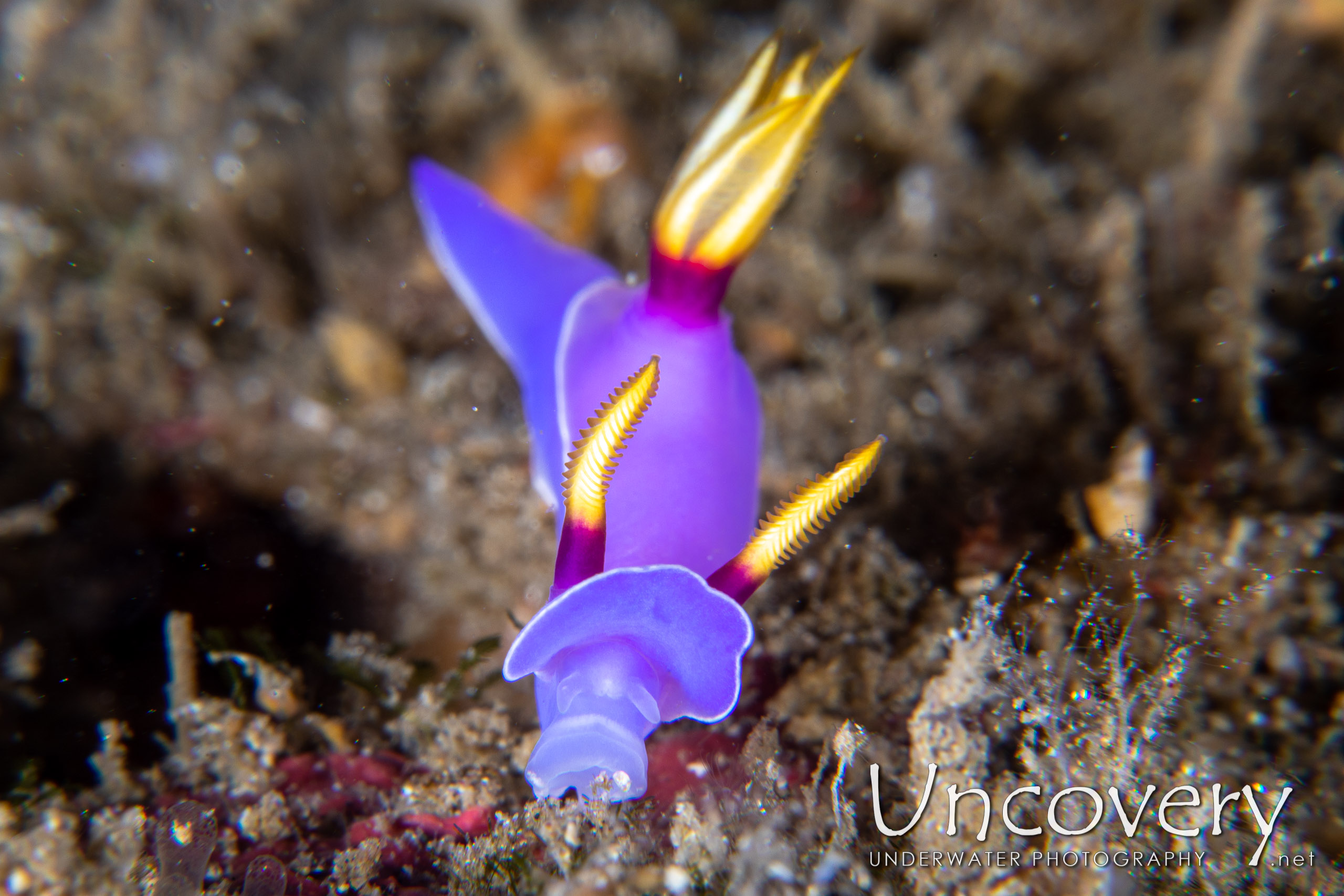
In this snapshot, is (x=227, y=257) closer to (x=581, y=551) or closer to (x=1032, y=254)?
(x=581, y=551)

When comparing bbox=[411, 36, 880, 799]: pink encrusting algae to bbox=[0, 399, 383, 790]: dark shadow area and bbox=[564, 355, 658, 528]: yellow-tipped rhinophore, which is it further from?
bbox=[0, 399, 383, 790]: dark shadow area

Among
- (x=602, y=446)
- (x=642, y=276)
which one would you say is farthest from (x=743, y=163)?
(x=642, y=276)

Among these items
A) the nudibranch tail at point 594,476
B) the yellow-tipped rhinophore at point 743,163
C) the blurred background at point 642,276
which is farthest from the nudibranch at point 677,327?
the blurred background at point 642,276

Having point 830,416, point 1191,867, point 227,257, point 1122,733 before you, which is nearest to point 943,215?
point 830,416

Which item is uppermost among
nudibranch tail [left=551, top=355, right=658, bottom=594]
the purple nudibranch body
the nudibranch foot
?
the purple nudibranch body

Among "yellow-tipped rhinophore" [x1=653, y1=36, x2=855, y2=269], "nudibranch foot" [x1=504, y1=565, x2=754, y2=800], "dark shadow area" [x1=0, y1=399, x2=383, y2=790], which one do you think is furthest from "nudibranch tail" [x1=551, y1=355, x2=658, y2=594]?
"dark shadow area" [x1=0, y1=399, x2=383, y2=790]

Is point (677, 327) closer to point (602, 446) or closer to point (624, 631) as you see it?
point (602, 446)

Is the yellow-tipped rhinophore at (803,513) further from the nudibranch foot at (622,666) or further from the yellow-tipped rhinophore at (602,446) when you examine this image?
the yellow-tipped rhinophore at (602,446)
